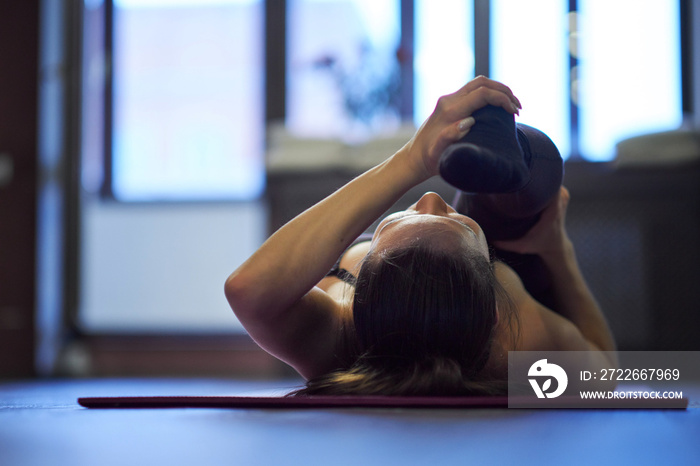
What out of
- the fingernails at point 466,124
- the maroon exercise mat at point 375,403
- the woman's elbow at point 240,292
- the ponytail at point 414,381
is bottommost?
the maroon exercise mat at point 375,403

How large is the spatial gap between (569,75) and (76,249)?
224 cm

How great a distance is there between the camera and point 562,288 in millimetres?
1100

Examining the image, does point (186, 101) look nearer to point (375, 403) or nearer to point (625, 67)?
point (625, 67)

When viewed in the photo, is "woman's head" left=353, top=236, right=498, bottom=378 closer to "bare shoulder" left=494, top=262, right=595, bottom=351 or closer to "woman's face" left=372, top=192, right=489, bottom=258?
"woman's face" left=372, top=192, right=489, bottom=258

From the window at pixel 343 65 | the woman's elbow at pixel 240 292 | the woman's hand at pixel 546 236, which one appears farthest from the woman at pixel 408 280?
the window at pixel 343 65

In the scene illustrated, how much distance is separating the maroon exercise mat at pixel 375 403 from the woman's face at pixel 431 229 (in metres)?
0.18

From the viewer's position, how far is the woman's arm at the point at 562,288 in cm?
101

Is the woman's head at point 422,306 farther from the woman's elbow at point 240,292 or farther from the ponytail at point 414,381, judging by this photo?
the woman's elbow at point 240,292

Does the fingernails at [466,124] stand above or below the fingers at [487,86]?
below

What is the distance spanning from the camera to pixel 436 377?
0.73 meters

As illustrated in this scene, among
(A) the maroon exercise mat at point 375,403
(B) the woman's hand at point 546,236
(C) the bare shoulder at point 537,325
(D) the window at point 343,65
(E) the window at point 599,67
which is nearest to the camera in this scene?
(A) the maroon exercise mat at point 375,403

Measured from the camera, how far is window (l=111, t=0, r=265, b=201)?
9.57 feet

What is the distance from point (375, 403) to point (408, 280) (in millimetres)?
143

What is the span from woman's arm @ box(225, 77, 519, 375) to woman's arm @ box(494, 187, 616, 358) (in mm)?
302
